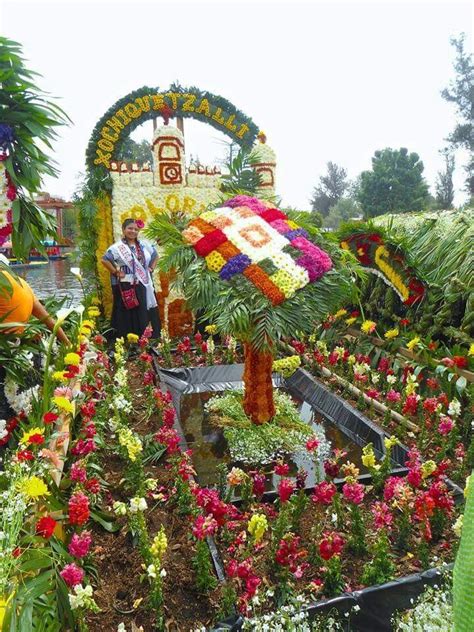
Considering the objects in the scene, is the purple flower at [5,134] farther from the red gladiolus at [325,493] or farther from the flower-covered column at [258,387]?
the red gladiolus at [325,493]

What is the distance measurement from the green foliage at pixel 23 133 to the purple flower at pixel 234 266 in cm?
122

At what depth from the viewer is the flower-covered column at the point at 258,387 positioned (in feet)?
12.3

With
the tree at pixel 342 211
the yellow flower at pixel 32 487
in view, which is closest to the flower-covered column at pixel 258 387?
the yellow flower at pixel 32 487

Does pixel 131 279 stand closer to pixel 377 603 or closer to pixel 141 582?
pixel 141 582

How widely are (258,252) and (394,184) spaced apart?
30.6 metres

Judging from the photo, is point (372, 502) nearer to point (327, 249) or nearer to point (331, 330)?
point (327, 249)

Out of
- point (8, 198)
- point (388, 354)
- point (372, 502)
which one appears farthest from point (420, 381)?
point (8, 198)

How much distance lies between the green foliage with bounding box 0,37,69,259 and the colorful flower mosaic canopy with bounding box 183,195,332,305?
1.09 meters

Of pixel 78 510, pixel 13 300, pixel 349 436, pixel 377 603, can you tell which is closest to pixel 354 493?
pixel 377 603

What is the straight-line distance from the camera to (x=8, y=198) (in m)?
2.78

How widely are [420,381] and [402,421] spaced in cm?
72

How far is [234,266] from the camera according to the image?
3.36 metres

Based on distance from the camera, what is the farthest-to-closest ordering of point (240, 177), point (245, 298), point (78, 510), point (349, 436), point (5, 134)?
point (240, 177)
point (349, 436)
point (245, 298)
point (5, 134)
point (78, 510)

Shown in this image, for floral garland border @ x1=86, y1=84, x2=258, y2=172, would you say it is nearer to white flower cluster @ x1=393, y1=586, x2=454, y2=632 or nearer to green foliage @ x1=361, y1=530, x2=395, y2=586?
green foliage @ x1=361, y1=530, x2=395, y2=586
